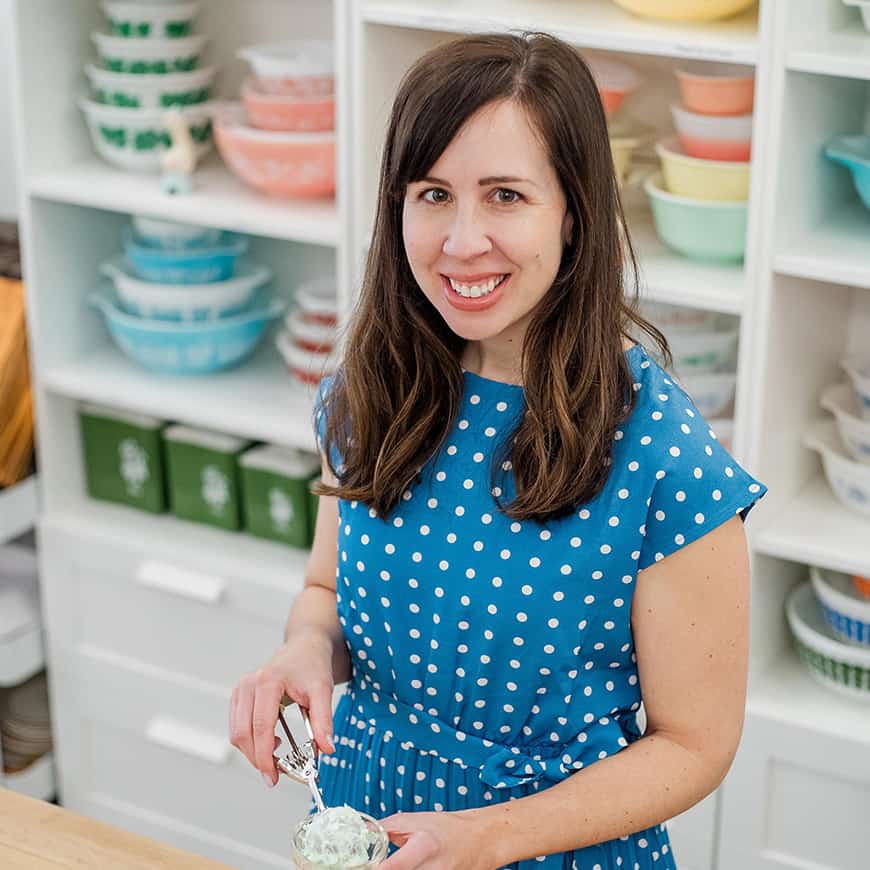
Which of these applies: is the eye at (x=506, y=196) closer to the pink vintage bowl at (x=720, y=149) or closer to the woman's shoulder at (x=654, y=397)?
the woman's shoulder at (x=654, y=397)

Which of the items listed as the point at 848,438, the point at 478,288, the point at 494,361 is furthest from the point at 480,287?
the point at 848,438

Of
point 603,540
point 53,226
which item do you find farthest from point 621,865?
point 53,226

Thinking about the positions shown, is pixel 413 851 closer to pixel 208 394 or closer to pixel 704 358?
pixel 704 358

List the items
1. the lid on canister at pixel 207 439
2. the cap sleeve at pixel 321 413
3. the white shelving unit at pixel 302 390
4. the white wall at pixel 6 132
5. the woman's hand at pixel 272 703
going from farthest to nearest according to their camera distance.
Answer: the white wall at pixel 6 132 → the lid on canister at pixel 207 439 → the white shelving unit at pixel 302 390 → the cap sleeve at pixel 321 413 → the woman's hand at pixel 272 703

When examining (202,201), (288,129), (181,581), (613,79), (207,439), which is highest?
(613,79)

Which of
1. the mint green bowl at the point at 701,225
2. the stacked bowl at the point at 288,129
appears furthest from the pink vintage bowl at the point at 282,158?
the mint green bowl at the point at 701,225

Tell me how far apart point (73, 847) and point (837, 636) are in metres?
1.16

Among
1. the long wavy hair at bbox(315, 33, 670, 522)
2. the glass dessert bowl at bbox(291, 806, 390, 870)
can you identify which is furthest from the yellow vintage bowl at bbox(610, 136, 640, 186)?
the glass dessert bowl at bbox(291, 806, 390, 870)

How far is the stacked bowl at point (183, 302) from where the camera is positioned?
247 centimetres

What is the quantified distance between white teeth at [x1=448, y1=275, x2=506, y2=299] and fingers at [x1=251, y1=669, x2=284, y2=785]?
395 millimetres

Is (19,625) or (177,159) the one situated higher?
(177,159)

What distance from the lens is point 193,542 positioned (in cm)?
256

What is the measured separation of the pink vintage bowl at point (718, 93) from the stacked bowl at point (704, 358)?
29 cm

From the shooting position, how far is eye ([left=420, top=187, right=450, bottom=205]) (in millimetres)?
1255
